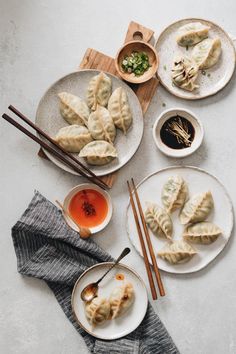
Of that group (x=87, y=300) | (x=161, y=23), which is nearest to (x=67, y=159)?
(x=87, y=300)

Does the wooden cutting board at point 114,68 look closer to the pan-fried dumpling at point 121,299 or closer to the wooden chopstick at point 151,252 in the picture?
the wooden chopstick at point 151,252

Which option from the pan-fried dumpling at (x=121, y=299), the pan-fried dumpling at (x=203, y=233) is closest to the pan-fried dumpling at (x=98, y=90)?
the pan-fried dumpling at (x=203, y=233)

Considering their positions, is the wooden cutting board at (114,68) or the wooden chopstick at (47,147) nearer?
the wooden chopstick at (47,147)

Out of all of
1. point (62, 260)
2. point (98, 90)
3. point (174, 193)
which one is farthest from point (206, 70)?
point (62, 260)

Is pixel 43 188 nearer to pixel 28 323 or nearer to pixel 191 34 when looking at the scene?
pixel 28 323

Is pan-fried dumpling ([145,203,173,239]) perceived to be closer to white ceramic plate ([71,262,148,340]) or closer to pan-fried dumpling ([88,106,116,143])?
white ceramic plate ([71,262,148,340])

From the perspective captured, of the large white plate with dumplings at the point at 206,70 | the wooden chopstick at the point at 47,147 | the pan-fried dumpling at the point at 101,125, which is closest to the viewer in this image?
the wooden chopstick at the point at 47,147
